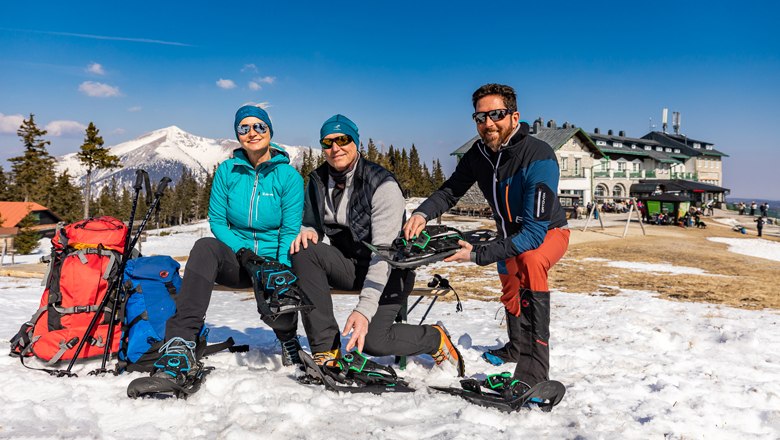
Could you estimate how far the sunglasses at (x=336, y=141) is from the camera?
3375 mm

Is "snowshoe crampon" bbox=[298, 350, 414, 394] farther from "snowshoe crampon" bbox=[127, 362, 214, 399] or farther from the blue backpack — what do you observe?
the blue backpack

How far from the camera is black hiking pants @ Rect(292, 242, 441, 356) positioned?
327 centimetres

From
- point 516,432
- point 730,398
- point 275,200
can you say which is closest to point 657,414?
point 730,398

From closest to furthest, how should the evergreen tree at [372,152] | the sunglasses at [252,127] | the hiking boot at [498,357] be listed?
the sunglasses at [252,127] → the hiking boot at [498,357] → the evergreen tree at [372,152]

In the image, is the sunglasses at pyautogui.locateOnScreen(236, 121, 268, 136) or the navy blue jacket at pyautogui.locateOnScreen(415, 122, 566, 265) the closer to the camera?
the navy blue jacket at pyautogui.locateOnScreen(415, 122, 566, 265)

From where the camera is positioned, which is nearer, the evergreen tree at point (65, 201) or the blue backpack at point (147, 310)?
the blue backpack at point (147, 310)

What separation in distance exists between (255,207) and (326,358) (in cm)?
134

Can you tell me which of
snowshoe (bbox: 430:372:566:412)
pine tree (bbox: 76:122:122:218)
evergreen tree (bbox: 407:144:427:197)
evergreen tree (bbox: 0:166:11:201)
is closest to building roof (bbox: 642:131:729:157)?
evergreen tree (bbox: 407:144:427:197)

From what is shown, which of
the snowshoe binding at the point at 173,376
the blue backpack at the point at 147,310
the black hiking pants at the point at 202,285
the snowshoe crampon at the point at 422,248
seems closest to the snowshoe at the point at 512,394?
the snowshoe crampon at the point at 422,248

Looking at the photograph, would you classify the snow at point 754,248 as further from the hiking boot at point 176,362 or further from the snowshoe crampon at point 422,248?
the hiking boot at point 176,362

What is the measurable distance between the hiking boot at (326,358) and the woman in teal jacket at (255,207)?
0.42 metres

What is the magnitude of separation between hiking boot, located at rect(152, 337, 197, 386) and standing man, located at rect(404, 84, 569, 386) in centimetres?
166

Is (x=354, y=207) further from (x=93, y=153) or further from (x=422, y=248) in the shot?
(x=93, y=153)

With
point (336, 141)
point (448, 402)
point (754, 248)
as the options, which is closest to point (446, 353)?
point (448, 402)
